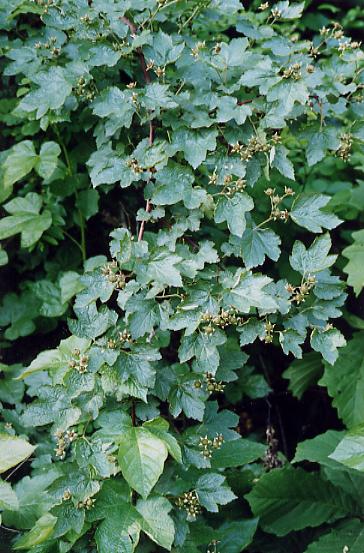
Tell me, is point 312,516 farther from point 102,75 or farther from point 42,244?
point 102,75

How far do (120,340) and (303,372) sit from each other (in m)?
1.36

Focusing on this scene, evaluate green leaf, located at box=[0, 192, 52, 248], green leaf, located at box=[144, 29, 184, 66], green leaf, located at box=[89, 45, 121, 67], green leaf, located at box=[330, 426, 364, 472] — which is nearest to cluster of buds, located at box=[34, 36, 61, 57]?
green leaf, located at box=[89, 45, 121, 67]

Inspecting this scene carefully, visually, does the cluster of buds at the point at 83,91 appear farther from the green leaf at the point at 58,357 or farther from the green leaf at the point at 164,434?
the green leaf at the point at 164,434

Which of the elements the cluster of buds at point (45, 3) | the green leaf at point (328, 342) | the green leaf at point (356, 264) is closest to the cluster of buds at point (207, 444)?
the green leaf at point (328, 342)

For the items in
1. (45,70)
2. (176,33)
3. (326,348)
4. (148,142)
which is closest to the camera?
(326,348)

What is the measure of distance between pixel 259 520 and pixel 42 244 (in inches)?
48.6

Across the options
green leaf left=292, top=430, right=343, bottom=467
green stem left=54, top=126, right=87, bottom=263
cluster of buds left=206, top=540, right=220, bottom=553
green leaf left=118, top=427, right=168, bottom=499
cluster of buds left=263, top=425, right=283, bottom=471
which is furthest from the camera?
cluster of buds left=263, top=425, right=283, bottom=471

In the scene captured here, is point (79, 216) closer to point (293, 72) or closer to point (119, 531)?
point (293, 72)

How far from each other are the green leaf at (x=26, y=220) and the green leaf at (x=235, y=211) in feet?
2.65

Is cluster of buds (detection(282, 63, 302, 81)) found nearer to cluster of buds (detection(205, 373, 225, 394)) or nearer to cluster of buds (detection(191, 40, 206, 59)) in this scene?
cluster of buds (detection(191, 40, 206, 59))

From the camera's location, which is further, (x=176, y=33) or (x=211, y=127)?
(x=176, y=33)

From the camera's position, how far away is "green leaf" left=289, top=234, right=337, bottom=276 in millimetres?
1853

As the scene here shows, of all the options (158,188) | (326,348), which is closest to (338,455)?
(326,348)

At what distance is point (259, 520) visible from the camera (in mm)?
2449
